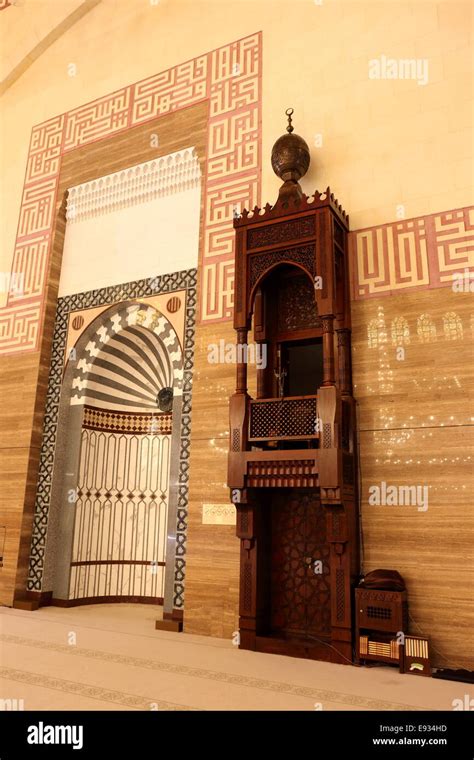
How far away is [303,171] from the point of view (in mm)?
4258

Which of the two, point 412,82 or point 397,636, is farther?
point 412,82

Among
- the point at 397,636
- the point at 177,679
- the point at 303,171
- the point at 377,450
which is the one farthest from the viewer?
the point at 303,171

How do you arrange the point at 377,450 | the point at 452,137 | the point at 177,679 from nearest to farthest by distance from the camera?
1. the point at 177,679
2. the point at 377,450
3. the point at 452,137

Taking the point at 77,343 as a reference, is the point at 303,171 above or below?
above

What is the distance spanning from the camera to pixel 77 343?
17.8 ft

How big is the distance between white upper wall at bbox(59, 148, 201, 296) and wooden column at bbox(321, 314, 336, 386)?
167 cm

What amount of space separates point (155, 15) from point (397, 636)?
584 cm

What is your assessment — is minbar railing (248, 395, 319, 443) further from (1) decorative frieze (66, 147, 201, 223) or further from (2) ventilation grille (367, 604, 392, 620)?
(1) decorative frieze (66, 147, 201, 223)

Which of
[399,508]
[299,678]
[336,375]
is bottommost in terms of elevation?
[299,678]

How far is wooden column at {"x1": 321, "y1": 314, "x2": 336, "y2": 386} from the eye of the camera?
11.5 feet

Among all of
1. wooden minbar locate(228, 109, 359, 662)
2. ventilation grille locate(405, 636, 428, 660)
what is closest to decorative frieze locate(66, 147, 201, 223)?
wooden minbar locate(228, 109, 359, 662)

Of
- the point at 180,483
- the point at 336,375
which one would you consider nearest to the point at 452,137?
the point at 336,375

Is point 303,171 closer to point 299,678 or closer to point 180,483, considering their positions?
point 180,483

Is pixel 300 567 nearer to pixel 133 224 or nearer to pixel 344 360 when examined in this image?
pixel 344 360
